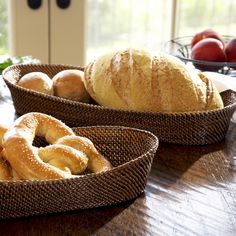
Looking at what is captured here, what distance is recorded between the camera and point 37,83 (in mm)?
983

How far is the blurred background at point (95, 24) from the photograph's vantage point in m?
2.10

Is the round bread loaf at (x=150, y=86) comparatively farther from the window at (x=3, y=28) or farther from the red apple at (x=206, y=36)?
the window at (x=3, y=28)

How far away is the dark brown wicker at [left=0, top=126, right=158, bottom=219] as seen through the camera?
591 mm

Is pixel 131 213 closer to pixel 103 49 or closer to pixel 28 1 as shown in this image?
pixel 28 1

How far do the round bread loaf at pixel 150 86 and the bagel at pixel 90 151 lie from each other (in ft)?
0.72

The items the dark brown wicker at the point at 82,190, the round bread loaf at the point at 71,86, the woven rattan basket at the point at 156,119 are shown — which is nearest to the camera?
the dark brown wicker at the point at 82,190

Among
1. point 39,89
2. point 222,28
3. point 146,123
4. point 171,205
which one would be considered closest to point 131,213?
point 171,205

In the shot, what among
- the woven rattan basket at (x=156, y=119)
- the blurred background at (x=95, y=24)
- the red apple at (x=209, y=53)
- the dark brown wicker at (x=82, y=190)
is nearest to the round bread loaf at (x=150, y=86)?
the woven rattan basket at (x=156, y=119)

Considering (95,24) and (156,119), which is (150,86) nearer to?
(156,119)

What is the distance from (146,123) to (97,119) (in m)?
0.08

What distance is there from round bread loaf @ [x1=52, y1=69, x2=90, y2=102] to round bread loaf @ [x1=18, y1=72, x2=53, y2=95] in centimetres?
1

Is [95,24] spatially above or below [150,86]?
below

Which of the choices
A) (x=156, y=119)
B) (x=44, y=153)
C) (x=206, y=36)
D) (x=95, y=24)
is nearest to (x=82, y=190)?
(x=44, y=153)

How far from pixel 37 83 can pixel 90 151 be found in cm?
33
